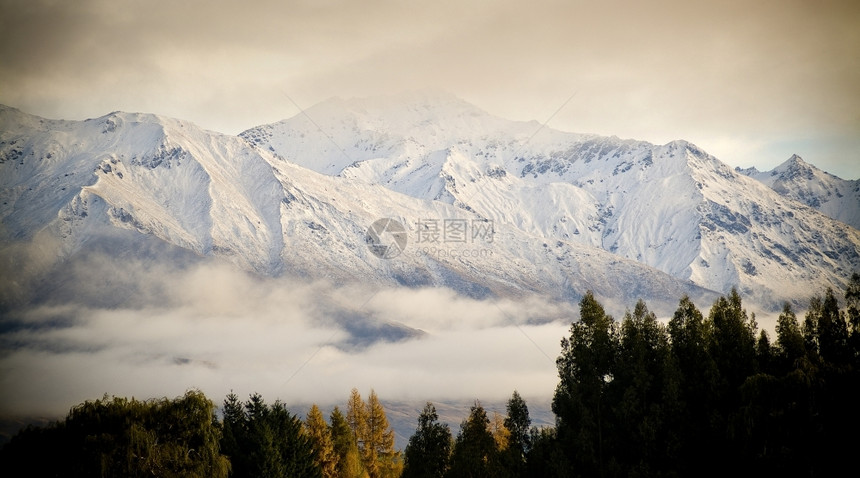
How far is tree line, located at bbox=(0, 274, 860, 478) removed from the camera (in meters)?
66.4

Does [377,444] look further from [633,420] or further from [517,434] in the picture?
[633,420]

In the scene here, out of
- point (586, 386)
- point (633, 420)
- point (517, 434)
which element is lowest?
point (517, 434)

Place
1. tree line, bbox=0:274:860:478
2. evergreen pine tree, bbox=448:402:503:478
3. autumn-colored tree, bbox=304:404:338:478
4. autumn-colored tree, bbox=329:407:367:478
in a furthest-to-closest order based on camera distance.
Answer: autumn-colored tree, bbox=329:407:367:478
autumn-colored tree, bbox=304:404:338:478
evergreen pine tree, bbox=448:402:503:478
tree line, bbox=0:274:860:478

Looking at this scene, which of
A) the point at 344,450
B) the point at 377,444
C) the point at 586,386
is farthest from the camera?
the point at 377,444

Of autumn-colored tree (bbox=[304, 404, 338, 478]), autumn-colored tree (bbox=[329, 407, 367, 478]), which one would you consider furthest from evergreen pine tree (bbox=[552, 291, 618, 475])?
autumn-colored tree (bbox=[304, 404, 338, 478])

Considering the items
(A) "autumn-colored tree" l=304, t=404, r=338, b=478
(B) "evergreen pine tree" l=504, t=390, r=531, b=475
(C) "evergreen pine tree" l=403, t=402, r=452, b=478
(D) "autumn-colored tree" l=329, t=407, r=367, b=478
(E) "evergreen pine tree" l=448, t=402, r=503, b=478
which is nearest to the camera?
(B) "evergreen pine tree" l=504, t=390, r=531, b=475

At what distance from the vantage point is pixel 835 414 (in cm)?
6538

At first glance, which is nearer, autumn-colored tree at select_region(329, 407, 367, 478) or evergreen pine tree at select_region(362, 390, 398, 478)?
autumn-colored tree at select_region(329, 407, 367, 478)

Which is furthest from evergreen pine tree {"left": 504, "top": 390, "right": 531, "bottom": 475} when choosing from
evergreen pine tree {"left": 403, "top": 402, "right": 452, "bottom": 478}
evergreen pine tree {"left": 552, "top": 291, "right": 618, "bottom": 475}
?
→ evergreen pine tree {"left": 403, "top": 402, "right": 452, "bottom": 478}

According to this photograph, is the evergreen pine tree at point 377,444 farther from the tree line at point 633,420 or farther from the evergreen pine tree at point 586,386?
the evergreen pine tree at point 586,386

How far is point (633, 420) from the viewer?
77375mm

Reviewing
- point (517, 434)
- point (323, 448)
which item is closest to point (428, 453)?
point (517, 434)

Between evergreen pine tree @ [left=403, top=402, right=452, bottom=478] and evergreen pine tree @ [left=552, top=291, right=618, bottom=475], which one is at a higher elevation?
evergreen pine tree @ [left=552, top=291, right=618, bottom=475]

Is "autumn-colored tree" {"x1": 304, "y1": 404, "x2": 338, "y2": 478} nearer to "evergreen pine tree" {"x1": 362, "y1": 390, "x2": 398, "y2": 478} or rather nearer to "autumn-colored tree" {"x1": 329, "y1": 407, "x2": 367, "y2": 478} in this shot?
"autumn-colored tree" {"x1": 329, "y1": 407, "x2": 367, "y2": 478}
